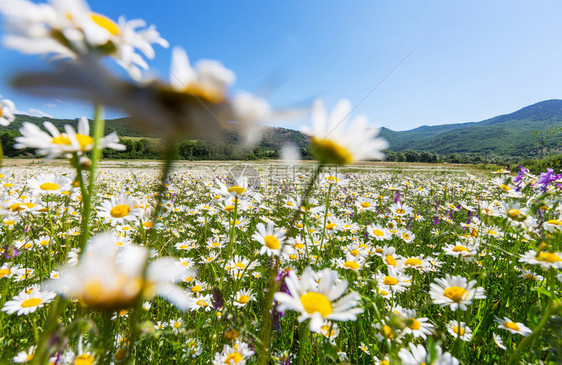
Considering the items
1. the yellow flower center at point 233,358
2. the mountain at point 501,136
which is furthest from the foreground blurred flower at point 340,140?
the mountain at point 501,136

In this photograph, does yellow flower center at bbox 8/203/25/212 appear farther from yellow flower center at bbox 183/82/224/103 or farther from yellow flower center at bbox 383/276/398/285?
yellow flower center at bbox 383/276/398/285

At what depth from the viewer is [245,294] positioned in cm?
151

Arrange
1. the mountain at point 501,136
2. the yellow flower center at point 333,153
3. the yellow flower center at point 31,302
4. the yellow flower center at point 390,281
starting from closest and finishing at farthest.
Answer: the yellow flower center at point 333,153 < the yellow flower center at point 31,302 < the yellow flower center at point 390,281 < the mountain at point 501,136

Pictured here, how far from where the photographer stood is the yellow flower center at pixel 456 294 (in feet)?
3.55

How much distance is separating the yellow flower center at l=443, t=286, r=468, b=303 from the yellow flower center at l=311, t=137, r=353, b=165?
0.97 metres

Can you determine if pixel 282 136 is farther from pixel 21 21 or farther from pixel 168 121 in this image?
pixel 21 21

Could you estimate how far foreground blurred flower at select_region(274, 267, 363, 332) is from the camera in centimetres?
61

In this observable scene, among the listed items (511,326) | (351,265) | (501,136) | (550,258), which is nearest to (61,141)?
(351,265)

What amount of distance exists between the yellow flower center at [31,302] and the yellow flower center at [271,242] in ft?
3.59

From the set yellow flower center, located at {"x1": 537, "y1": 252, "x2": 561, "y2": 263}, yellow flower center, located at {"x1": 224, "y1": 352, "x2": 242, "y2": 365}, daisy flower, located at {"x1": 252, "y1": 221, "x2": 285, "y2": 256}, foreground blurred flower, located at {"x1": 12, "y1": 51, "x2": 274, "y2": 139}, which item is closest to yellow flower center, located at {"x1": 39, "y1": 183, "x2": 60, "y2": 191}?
daisy flower, located at {"x1": 252, "y1": 221, "x2": 285, "y2": 256}

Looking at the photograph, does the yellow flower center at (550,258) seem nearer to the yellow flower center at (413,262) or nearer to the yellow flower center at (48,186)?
the yellow flower center at (413,262)

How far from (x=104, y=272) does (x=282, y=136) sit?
309 millimetres

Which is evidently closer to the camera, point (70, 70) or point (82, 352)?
point (70, 70)

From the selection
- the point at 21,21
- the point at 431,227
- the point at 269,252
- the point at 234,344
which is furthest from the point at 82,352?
the point at 431,227
